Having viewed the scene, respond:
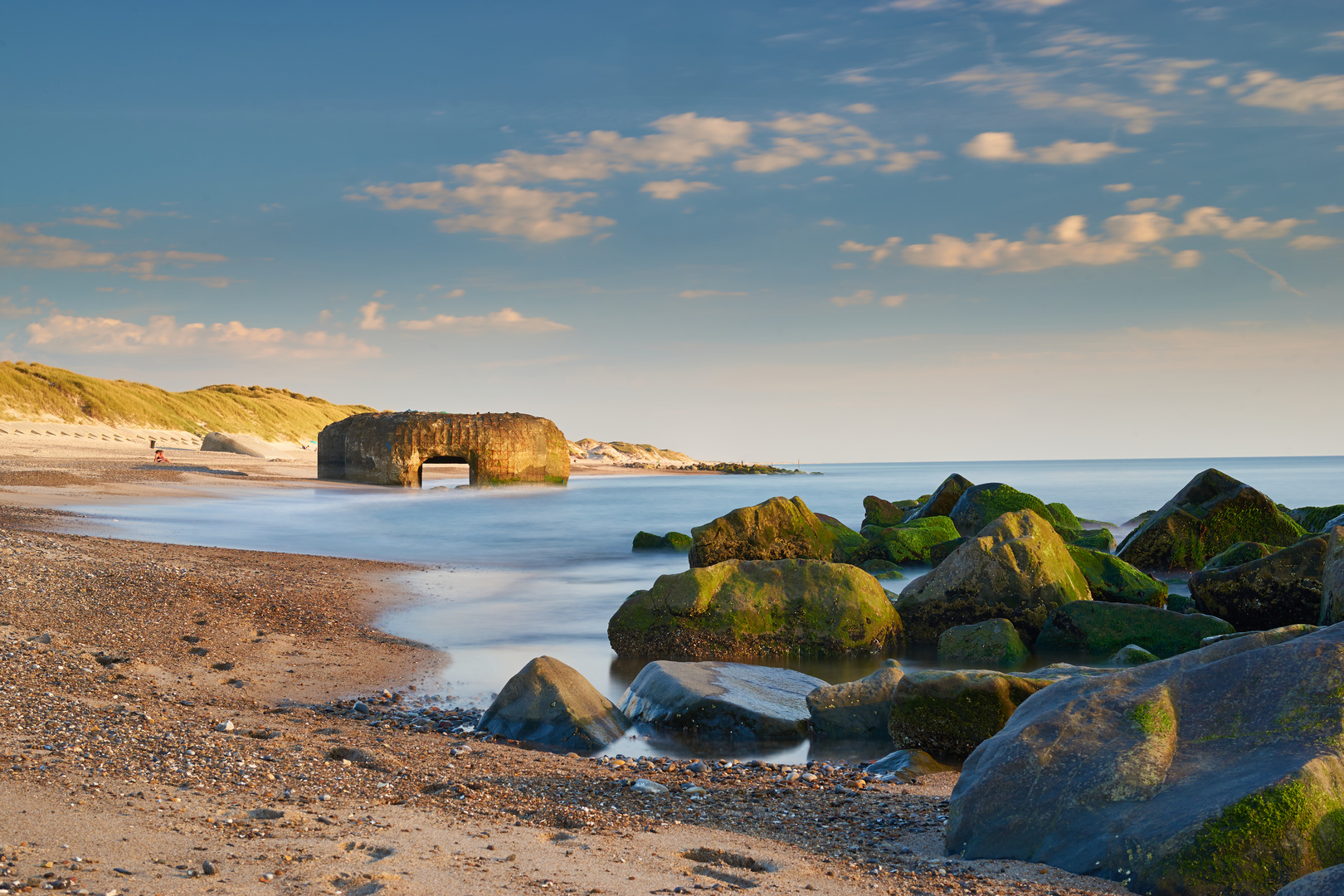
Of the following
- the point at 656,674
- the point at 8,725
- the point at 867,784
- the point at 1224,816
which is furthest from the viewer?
the point at 656,674

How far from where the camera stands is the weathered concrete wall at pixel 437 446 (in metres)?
29.3

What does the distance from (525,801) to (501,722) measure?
1.56 metres

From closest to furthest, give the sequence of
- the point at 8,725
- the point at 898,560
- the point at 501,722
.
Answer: the point at 8,725 < the point at 501,722 < the point at 898,560

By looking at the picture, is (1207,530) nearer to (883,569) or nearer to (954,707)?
(883,569)

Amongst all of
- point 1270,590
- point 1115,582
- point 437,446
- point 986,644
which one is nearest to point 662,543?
point 1115,582

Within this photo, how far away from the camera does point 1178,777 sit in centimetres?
344

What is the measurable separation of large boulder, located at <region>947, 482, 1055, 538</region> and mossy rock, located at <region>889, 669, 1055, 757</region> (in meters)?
10.4

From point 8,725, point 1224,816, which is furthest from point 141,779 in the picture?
point 1224,816

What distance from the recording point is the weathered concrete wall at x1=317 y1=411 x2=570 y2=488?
96.0 ft

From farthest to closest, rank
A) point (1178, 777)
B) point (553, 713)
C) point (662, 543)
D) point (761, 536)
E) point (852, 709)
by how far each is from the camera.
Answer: point (662, 543) < point (761, 536) < point (852, 709) < point (553, 713) < point (1178, 777)


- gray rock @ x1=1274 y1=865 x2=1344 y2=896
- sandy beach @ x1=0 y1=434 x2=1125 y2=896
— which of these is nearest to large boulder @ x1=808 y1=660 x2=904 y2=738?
sandy beach @ x1=0 y1=434 x2=1125 y2=896

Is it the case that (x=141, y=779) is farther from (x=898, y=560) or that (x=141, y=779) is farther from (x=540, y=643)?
(x=898, y=560)

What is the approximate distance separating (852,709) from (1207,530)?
10.2 m

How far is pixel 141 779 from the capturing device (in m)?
3.83
